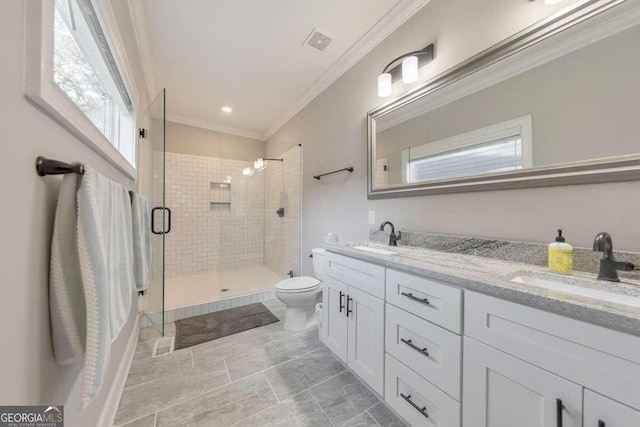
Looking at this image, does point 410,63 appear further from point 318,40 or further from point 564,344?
point 564,344

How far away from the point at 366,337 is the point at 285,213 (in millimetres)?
2335

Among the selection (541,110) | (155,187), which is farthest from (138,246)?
(541,110)

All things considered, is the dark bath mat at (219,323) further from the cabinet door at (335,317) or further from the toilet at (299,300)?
the cabinet door at (335,317)

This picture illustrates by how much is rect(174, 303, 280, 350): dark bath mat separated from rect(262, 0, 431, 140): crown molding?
8.41ft

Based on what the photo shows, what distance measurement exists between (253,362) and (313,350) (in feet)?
1.55

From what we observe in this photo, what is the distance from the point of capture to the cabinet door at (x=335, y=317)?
1.56 metres

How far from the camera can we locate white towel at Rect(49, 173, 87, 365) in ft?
2.07

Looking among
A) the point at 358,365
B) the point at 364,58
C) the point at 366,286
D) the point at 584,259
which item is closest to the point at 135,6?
the point at 364,58

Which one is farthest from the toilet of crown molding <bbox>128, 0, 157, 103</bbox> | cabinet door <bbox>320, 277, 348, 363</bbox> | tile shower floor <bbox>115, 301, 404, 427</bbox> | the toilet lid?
crown molding <bbox>128, 0, 157, 103</bbox>

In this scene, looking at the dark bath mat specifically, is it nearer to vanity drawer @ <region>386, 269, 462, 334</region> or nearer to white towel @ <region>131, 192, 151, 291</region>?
white towel @ <region>131, 192, 151, 291</region>

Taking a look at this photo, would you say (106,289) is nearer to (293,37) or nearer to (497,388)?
(497,388)

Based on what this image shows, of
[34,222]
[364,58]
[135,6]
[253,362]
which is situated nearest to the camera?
[34,222]

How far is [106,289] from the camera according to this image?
0.70m

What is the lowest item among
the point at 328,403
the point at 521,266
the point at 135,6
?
the point at 328,403
